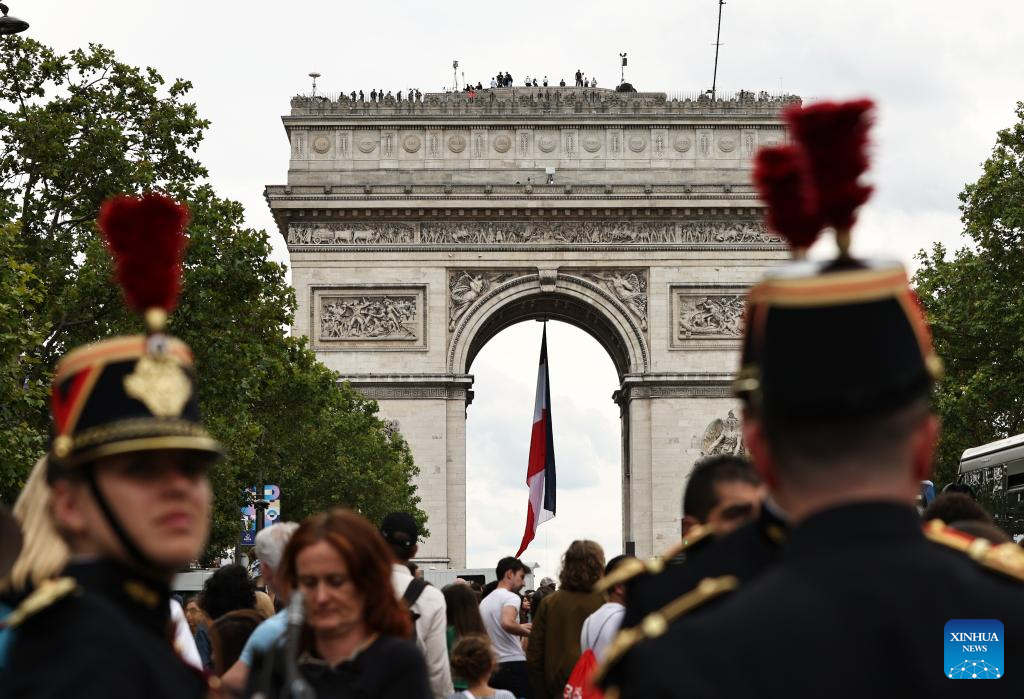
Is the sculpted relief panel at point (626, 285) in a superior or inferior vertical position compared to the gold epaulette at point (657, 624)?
superior

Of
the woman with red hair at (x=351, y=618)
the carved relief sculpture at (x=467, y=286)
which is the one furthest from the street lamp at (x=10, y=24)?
the carved relief sculpture at (x=467, y=286)

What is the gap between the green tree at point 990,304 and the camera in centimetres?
4062

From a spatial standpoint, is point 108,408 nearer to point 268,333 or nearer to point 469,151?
point 268,333

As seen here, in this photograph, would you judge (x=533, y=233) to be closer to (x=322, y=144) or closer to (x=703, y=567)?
(x=322, y=144)

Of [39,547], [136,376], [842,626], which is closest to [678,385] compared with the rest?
[39,547]

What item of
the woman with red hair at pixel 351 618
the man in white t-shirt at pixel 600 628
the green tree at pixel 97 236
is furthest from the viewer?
the green tree at pixel 97 236

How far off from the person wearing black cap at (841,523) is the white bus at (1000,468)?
23.3 meters

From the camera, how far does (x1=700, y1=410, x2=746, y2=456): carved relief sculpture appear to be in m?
60.9

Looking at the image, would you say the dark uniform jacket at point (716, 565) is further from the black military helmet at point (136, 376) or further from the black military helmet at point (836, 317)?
the black military helmet at point (136, 376)

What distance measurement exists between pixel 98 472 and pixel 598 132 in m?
58.6

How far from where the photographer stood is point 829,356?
123 inches

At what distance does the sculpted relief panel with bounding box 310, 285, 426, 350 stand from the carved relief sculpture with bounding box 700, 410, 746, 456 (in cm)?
968

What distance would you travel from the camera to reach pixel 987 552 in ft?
11.6

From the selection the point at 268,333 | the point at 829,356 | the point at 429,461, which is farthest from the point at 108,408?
the point at 429,461
